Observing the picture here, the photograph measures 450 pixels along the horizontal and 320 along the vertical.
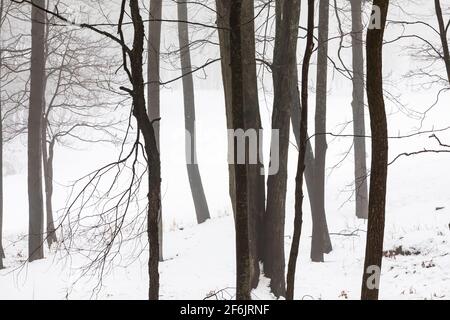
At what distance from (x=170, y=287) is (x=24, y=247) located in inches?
422

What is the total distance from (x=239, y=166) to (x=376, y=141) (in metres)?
1.19

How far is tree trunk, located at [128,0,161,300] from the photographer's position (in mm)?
4930

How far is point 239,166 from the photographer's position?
14.6 feet

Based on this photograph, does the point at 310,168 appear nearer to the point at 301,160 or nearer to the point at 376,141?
the point at 301,160

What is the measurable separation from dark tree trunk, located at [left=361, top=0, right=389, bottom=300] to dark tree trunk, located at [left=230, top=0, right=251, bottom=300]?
3.51ft

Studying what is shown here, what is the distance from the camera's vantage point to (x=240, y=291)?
15.3ft

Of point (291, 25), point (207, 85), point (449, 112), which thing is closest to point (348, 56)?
point (207, 85)

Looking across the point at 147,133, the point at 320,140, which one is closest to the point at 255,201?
the point at 320,140

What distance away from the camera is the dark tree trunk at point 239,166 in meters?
4.36

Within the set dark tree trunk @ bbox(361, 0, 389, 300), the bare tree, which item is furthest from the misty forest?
the bare tree

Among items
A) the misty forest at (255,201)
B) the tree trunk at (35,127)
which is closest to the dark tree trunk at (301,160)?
the misty forest at (255,201)

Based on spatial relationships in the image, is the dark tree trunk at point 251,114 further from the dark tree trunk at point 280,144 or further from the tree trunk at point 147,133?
the tree trunk at point 147,133

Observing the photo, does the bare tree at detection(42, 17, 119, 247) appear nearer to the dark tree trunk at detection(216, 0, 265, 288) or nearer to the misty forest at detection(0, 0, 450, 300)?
the misty forest at detection(0, 0, 450, 300)

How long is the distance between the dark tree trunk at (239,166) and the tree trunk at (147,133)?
94 cm
